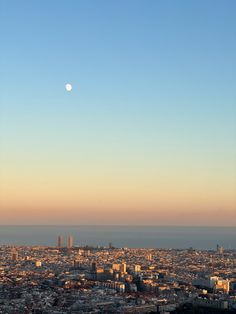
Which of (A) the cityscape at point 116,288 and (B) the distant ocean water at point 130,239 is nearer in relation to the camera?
(A) the cityscape at point 116,288

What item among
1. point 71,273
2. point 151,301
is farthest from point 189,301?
point 71,273

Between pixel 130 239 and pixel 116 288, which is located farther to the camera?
pixel 130 239

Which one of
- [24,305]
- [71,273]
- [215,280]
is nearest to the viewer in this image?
[24,305]

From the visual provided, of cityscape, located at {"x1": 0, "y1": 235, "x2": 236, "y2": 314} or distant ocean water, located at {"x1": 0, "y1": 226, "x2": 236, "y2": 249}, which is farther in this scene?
Answer: distant ocean water, located at {"x1": 0, "y1": 226, "x2": 236, "y2": 249}

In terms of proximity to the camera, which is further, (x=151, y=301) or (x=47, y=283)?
(x=47, y=283)

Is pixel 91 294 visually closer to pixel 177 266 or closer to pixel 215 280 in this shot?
pixel 215 280

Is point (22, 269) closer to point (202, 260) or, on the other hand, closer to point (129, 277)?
point (129, 277)

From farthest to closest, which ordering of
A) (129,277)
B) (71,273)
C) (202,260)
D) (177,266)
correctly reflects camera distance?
1. (202,260)
2. (177,266)
3. (71,273)
4. (129,277)
